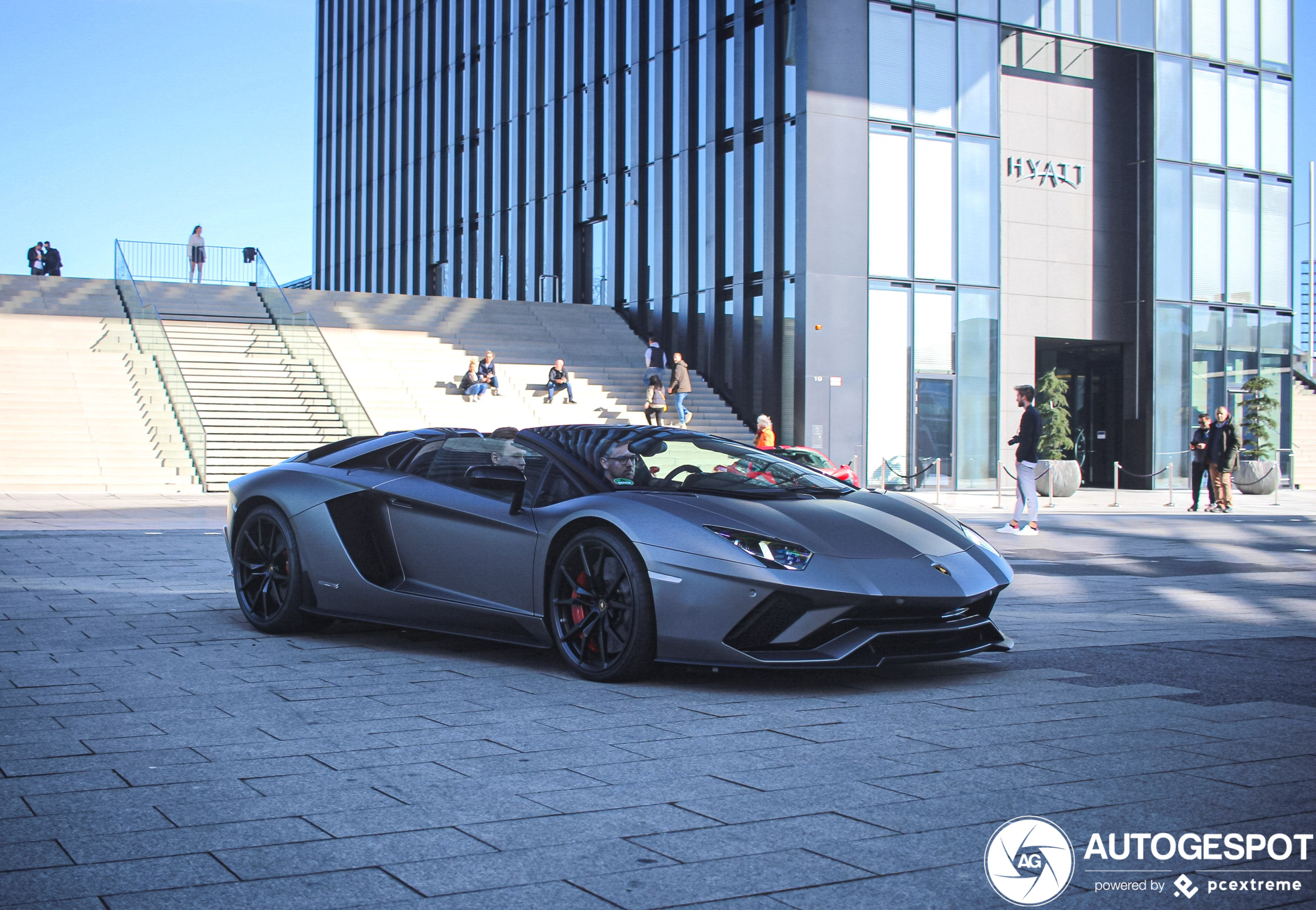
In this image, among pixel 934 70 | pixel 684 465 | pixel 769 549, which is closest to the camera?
pixel 769 549

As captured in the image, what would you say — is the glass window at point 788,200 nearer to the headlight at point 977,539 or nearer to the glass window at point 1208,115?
the glass window at point 1208,115

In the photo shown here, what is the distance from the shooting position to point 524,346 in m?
30.9

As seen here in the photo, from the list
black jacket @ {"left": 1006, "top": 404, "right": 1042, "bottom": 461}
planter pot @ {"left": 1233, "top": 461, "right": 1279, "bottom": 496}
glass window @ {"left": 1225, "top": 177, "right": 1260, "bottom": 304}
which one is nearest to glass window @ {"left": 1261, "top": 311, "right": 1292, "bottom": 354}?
glass window @ {"left": 1225, "top": 177, "right": 1260, "bottom": 304}

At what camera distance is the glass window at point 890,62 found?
26.9 metres

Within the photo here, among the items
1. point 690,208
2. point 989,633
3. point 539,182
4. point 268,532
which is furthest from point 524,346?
point 989,633

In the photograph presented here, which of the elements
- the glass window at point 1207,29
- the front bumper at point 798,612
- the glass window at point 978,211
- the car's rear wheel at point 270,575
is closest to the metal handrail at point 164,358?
the car's rear wheel at point 270,575

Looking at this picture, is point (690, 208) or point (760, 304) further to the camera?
point (690, 208)

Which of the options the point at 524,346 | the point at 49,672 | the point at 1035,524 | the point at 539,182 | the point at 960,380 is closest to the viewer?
the point at 49,672

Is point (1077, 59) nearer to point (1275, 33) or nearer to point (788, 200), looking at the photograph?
point (1275, 33)

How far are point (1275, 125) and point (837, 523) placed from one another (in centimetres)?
3032

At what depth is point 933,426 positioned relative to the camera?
27781 millimetres

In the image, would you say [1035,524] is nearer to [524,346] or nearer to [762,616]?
[762,616]

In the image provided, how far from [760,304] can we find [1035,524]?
14.0 metres

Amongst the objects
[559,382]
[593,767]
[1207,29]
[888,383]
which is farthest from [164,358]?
[1207,29]
